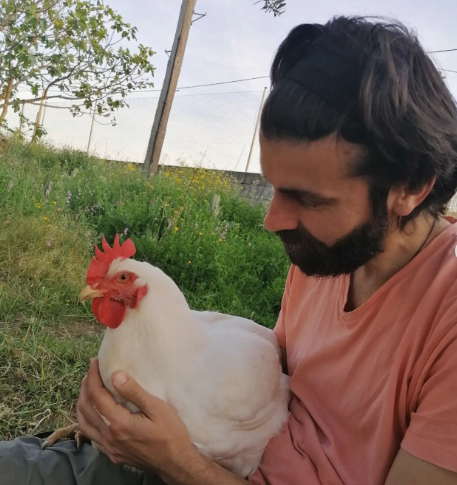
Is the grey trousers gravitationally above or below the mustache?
below

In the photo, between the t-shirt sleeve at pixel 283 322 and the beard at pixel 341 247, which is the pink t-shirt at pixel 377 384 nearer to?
the beard at pixel 341 247

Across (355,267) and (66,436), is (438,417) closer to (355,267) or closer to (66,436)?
(355,267)

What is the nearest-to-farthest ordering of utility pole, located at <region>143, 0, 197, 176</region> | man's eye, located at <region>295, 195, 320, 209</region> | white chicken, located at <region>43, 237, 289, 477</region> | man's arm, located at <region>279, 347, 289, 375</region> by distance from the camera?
man's eye, located at <region>295, 195, 320, 209</region> < white chicken, located at <region>43, 237, 289, 477</region> < man's arm, located at <region>279, 347, 289, 375</region> < utility pole, located at <region>143, 0, 197, 176</region>

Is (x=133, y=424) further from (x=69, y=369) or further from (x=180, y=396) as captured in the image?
(x=69, y=369)

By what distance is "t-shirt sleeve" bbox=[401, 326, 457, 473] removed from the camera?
0.87 meters

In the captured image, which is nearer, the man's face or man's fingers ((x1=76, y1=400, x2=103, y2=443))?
the man's face

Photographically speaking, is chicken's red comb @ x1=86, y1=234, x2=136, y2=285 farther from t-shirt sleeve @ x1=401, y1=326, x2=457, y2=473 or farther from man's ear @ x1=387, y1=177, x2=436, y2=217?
t-shirt sleeve @ x1=401, y1=326, x2=457, y2=473

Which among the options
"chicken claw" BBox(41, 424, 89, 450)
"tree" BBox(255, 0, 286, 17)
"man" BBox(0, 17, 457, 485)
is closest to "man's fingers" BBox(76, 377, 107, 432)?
"man" BBox(0, 17, 457, 485)

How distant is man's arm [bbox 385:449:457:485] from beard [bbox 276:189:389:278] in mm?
459

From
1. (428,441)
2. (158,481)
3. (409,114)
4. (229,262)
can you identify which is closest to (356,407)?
(428,441)

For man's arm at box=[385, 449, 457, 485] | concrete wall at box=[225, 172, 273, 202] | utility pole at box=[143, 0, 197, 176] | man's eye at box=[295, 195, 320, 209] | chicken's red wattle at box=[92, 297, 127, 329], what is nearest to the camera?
man's arm at box=[385, 449, 457, 485]

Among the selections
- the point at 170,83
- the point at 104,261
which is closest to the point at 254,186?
the point at 170,83

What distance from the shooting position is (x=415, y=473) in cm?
90

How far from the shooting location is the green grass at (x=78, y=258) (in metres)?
2.17
